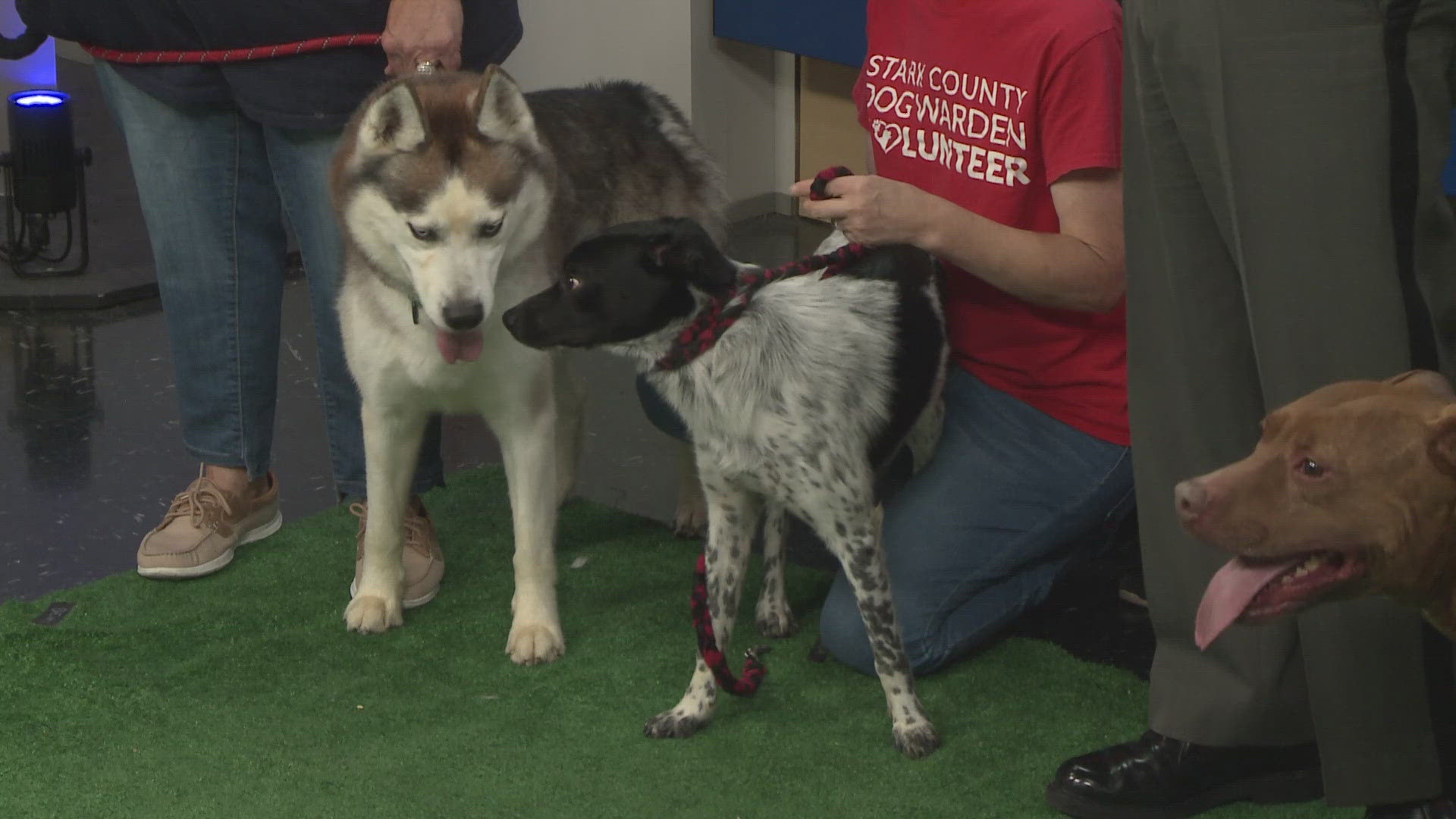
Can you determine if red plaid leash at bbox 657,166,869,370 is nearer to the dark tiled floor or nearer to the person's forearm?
the person's forearm

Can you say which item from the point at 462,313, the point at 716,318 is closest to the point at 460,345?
the point at 462,313

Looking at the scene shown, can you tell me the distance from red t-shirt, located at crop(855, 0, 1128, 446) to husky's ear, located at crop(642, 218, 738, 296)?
56 centimetres

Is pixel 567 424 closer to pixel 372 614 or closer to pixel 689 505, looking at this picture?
pixel 689 505

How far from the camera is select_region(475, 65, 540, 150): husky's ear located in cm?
264

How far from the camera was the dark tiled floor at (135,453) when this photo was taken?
326 centimetres

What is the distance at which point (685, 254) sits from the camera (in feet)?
7.77

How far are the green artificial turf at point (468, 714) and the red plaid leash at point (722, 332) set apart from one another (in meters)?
0.08

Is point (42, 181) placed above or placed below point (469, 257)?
below

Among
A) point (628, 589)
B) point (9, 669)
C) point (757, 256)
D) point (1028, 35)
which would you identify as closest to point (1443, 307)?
point (1028, 35)

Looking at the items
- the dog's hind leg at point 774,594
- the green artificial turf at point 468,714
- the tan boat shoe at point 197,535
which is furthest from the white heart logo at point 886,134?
the tan boat shoe at point 197,535

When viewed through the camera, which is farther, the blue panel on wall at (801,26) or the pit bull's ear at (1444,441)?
the blue panel on wall at (801,26)

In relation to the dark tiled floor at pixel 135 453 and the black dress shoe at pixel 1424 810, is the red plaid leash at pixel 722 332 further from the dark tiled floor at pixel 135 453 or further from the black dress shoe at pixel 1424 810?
the black dress shoe at pixel 1424 810

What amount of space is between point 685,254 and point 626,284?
0.33 ft

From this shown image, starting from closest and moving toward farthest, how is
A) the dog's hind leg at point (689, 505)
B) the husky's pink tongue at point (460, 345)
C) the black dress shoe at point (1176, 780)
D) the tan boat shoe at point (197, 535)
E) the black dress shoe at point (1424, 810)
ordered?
1. the black dress shoe at point (1424, 810)
2. the black dress shoe at point (1176, 780)
3. the husky's pink tongue at point (460, 345)
4. the tan boat shoe at point (197, 535)
5. the dog's hind leg at point (689, 505)
